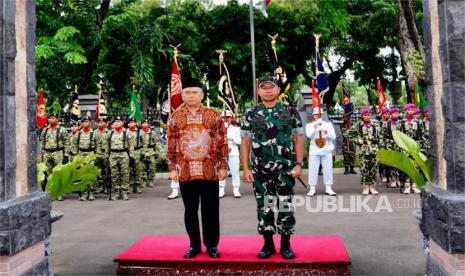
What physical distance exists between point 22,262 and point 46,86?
18.3m

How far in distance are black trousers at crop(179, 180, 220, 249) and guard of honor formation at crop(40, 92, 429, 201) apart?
5.76 m

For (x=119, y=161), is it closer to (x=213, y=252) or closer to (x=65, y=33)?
(x=213, y=252)

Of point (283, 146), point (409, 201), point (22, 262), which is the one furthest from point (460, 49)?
point (409, 201)

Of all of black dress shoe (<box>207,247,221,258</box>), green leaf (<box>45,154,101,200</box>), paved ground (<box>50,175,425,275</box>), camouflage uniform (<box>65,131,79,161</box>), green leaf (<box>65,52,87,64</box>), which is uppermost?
green leaf (<box>65,52,87,64</box>)

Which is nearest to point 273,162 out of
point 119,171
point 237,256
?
point 237,256

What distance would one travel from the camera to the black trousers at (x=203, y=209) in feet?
16.8

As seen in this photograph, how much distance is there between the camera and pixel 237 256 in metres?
5.09

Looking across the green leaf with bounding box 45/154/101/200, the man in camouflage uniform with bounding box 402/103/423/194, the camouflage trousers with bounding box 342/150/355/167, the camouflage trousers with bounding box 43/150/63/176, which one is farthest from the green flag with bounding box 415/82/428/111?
the green leaf with bounding box 45/154/101/200

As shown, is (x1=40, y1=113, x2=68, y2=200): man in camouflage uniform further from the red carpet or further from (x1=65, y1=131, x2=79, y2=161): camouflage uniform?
the red carpet

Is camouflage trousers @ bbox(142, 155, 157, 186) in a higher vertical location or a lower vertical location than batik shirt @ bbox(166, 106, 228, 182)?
lower

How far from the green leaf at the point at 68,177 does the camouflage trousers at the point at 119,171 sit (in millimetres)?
6087

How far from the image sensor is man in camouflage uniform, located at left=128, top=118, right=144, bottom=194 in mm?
12117

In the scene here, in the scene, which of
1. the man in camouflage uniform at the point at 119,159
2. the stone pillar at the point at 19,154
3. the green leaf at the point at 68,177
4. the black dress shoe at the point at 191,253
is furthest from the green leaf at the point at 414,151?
Result: the man in camouflage uniform at the point at 119,159

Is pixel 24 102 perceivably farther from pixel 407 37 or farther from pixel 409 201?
pixel 407 37
